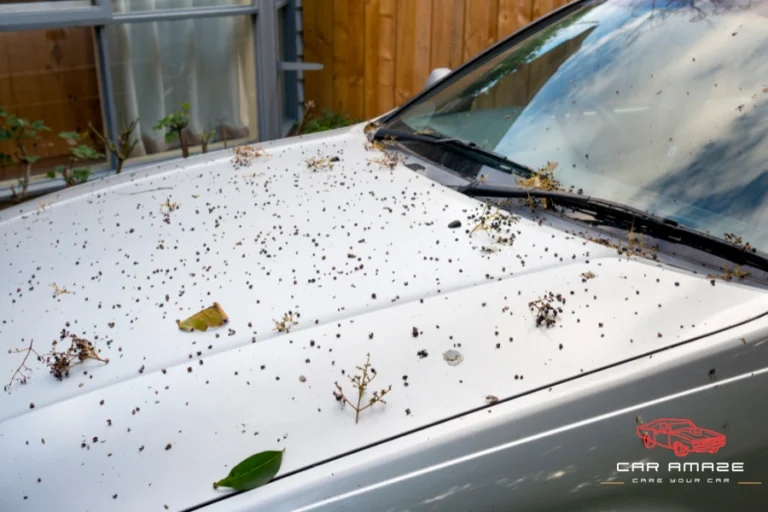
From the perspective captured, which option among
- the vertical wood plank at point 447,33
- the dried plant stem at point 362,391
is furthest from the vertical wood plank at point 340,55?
the dried plant stem at point 362,391

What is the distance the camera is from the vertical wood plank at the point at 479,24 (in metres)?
5.36

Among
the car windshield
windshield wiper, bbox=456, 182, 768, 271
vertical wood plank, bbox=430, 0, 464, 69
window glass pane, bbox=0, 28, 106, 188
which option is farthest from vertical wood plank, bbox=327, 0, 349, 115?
windshield wiper, bbox=456, 182, 768, 271

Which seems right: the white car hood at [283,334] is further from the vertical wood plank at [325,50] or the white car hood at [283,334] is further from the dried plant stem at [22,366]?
the vertical wood plank at [325,50]

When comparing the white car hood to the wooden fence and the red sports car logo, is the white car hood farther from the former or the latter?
the wooden fence

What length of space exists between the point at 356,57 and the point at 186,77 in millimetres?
1612

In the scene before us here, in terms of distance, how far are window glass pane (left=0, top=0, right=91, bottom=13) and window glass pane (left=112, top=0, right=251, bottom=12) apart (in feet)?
0.88

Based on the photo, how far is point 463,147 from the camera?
2.48m

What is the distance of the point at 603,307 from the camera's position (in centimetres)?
167

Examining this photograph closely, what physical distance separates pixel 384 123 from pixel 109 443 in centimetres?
184

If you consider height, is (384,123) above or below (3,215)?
above

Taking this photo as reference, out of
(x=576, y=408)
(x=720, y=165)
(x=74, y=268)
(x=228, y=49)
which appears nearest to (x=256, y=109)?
(x=228, y=49)

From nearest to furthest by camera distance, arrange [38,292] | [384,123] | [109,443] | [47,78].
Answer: [109,443], [38,292], [384,123], [47,78]

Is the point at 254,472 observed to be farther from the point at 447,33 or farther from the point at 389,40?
the point at 389,40

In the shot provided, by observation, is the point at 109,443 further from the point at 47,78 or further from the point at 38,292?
the point at 47,78
